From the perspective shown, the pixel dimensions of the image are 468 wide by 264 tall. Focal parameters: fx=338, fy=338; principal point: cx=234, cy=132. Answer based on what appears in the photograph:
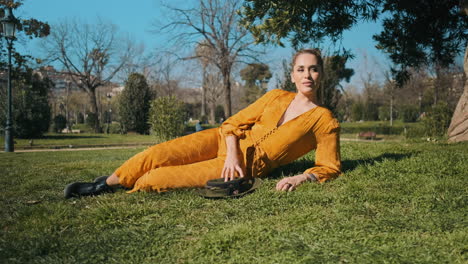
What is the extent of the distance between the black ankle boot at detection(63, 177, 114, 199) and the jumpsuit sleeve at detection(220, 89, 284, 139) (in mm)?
1262

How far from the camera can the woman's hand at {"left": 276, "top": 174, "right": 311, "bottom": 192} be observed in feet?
9.80

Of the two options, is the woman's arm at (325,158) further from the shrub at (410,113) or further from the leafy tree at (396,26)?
the shrub at (410,113)

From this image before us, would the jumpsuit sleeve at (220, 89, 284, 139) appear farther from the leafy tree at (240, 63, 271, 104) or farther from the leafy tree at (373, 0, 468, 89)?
Answer: the leafy tree at (240, 63, 271, 104)

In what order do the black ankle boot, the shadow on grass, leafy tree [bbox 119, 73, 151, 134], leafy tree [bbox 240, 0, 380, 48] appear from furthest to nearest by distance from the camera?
leafy tree [bbox 119, 73, 151, 134], leafy tree [bbox 240, 0, 380, 48], the shadow on grass, the black ankle boot

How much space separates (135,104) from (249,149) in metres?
21.0

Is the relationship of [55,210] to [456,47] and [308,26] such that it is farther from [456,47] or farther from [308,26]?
[456,47]

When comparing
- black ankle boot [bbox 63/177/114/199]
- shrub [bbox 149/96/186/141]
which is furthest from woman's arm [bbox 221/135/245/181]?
shrub [bbox 149/96/186/141]

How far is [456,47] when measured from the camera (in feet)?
26.9

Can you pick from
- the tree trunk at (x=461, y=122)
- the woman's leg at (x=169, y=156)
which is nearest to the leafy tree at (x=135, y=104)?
the tree trunk at (x=461, y=122)

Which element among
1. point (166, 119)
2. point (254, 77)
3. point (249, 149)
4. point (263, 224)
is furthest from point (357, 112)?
point (263, 224)

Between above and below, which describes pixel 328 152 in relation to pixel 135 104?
below

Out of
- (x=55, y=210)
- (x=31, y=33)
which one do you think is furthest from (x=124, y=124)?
(x=55, y=210)

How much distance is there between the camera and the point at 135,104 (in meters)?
22.9

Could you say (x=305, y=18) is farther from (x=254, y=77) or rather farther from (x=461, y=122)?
(x=254, y=77)
